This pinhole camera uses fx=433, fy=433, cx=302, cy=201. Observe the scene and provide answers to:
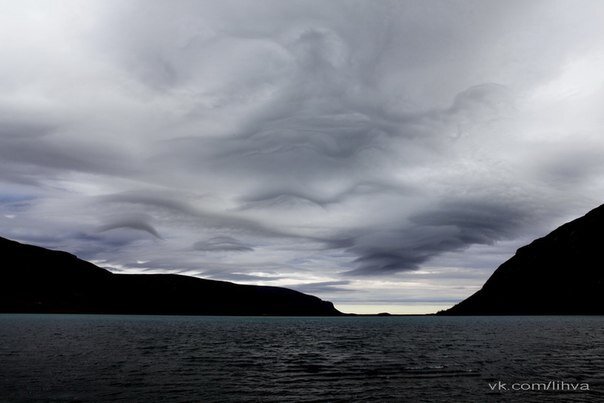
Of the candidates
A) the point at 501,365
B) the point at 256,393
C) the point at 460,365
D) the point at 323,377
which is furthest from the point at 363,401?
the point at 501,365

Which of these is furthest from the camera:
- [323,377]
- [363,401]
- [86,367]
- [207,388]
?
[86,367]

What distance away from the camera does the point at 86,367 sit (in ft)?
176

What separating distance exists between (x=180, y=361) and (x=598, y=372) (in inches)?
2052

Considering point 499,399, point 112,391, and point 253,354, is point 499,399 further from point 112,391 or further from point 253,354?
point 253,354

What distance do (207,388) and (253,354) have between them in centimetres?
3259

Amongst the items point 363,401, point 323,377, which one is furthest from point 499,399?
point 323,377

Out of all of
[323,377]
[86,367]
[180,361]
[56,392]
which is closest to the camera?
[56,392]

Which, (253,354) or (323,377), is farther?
(253,354)

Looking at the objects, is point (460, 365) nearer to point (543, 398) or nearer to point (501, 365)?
point (501, 365)

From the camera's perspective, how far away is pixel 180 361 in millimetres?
60281

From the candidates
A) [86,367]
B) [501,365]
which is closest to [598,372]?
[501,365]

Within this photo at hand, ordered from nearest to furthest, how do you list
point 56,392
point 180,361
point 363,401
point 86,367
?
1. point 363,401
2. point 56,392
3. point 86,367
4. point 180,361

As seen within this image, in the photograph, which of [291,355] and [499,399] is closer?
[499,399]

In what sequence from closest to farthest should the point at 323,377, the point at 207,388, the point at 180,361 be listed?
the point at 207,388 → the point at 323,377 → the point at 180,361
